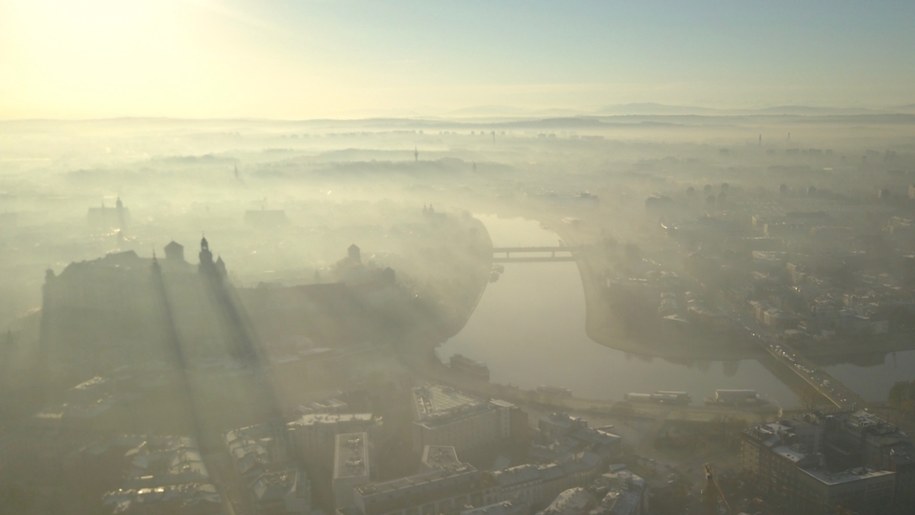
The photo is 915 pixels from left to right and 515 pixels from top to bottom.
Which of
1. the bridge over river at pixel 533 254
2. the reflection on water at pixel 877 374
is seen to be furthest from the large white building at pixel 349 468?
the bridge over river at pixel 533 254

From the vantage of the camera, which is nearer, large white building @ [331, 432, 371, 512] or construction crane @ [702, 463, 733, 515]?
construction crane @ [702, 463, 733, 515]

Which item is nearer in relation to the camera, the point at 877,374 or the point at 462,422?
the point at 462,422

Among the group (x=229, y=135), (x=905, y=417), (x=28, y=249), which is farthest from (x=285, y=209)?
(x=905, y=417)

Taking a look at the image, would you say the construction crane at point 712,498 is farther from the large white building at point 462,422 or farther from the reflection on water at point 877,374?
the reflection on water at point 877,374

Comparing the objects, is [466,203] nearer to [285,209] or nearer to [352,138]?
[285,209]

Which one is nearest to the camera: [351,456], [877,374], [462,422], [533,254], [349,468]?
[349,468]

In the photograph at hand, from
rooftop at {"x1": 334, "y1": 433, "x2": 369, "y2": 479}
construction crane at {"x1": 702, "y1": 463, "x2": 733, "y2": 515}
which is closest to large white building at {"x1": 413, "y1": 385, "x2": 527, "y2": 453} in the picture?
rooftop at {"x1": 334, "y1": 433, "x2": 369, "y2": 479}

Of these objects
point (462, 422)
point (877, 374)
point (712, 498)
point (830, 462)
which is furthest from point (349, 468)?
point (877, 374)

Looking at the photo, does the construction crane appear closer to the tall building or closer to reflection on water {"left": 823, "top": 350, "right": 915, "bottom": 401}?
the tall building

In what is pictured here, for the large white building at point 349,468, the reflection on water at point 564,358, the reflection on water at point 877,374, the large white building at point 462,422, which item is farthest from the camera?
the reflection on water at point 564,358

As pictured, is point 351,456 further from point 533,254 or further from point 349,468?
point 533,254
